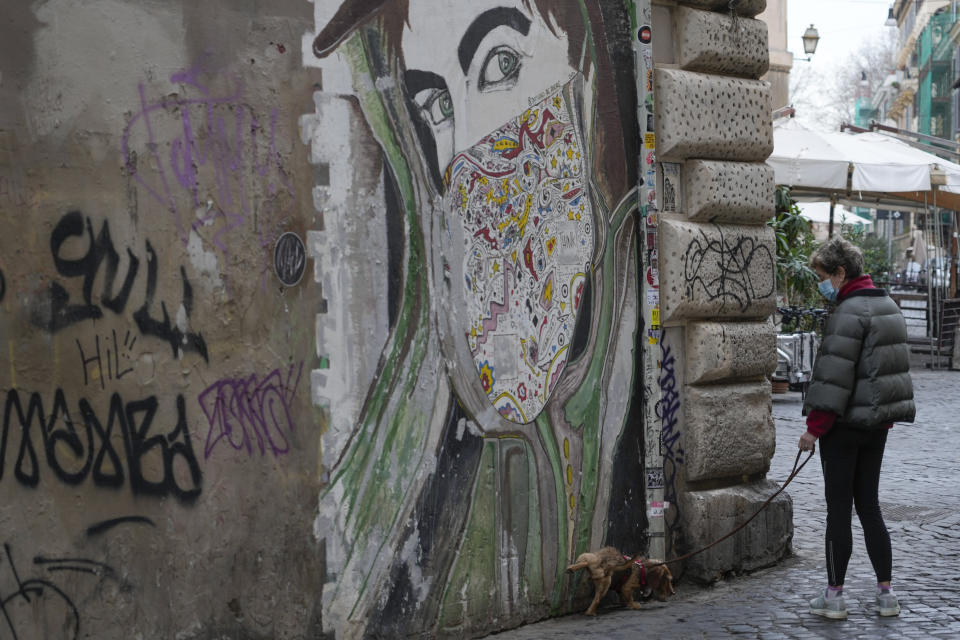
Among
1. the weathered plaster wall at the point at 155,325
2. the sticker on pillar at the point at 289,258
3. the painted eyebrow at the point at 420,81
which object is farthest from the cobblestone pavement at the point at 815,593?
the painted eyebrow at the point at 420,81

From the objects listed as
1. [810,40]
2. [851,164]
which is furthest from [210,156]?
[810,40]

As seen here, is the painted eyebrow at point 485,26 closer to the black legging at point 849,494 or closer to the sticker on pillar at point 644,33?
the sticker on pillar at point 644,33

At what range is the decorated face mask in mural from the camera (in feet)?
16.6

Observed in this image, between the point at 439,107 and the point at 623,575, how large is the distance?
2396 millimetres

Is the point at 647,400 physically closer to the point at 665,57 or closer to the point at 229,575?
the point at 665,57

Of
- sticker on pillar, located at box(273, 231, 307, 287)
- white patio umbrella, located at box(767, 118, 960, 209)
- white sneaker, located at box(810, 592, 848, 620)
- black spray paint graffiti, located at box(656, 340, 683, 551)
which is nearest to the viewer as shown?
sticker on pillar, located at box(273, 231, 307, 287)

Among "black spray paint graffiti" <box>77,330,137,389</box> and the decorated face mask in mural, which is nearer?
"black spray paint graffiti" <box>77,330,137,389</box>

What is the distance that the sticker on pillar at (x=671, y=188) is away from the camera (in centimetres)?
598

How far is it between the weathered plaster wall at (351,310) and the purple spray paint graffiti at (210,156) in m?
0.01

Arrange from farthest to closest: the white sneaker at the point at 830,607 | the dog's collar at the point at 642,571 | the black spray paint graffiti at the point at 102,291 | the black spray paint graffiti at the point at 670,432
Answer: the black spray paint graffiti at the point at 670,432 < the dog's collar at the point at 642,571 < the white sneaker at the point at 830,607 < the black spray paint graffiti at the point at 102,291

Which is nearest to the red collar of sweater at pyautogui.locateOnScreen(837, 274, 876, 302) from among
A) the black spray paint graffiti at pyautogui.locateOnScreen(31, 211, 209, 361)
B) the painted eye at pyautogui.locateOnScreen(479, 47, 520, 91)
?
the painted eye at pyautogui.locateOnScreen(479, 47, 520, 91)

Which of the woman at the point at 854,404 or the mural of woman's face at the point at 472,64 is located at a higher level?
the mural of woman's face at the point at 472,64

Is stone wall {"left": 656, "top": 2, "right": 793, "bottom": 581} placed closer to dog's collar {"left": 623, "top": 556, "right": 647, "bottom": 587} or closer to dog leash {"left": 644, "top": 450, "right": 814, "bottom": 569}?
dog leash {"left": 644, "top": 450, "right": 814, "bottom": 569}

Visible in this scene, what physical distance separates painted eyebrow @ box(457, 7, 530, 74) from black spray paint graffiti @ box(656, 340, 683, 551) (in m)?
1.79
